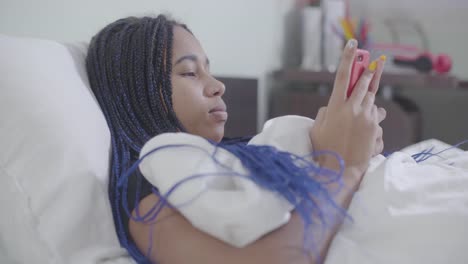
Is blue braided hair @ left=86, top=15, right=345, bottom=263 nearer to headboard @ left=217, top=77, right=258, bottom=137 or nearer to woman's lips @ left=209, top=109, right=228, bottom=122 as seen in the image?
woman's lips @ left=209, top=109, right=228, bottom=122

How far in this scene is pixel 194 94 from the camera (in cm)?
80

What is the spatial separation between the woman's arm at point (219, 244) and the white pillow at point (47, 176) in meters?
0.07

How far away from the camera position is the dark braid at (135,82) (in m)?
0.76

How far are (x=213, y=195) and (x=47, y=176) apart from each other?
9.0 inches

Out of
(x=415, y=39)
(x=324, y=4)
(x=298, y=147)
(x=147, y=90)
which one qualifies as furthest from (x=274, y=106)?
(x=298, y=147)

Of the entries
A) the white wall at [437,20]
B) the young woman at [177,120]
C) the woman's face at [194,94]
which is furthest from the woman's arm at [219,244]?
the white wall at [437,20]

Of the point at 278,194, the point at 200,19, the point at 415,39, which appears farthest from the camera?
the point at 415,39

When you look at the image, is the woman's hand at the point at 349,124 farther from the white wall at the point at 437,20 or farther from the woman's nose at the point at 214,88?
the white wall at the point at 437,20

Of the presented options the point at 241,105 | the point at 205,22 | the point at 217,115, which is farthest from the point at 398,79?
the point at 217,115

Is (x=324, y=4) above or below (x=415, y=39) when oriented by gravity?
above

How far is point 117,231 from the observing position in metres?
0.62

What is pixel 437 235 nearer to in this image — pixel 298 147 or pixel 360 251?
pixel 360 251

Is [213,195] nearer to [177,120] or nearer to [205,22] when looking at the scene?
[177,120]

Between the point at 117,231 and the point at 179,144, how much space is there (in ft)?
0.53
